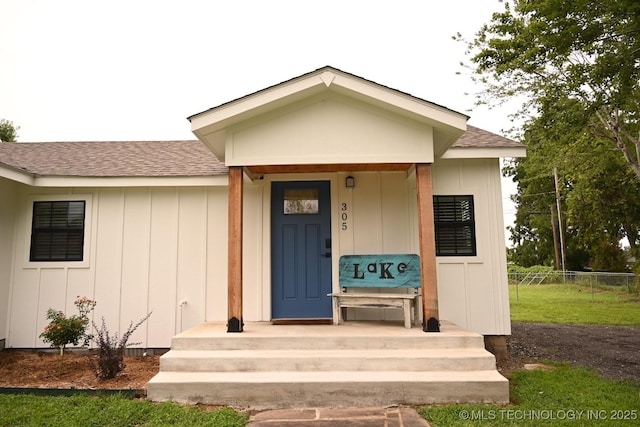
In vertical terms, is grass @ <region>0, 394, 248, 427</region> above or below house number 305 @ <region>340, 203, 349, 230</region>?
below

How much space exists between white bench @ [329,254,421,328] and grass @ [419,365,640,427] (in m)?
1.39

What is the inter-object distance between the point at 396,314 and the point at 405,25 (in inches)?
416

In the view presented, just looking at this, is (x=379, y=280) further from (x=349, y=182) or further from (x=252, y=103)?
(x=252, y=103)

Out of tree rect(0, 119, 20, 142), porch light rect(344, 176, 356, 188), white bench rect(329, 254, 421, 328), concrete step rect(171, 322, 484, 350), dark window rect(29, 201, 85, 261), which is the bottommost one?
concrete step rect(171, 322, 484, 350)

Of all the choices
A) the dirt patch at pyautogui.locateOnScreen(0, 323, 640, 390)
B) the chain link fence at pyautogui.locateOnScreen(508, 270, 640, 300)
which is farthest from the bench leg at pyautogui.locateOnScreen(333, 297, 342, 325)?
the chain link fence at pyautogui.locateOnScreen(508, 270, 640, 300)

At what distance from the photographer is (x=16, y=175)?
5301 millimetres

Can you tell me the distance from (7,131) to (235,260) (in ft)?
72.8

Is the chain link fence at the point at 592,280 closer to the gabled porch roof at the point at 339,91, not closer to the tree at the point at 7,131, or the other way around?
the gabled porch roof at the point at 339,91

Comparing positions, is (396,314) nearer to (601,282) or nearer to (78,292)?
(78,292)

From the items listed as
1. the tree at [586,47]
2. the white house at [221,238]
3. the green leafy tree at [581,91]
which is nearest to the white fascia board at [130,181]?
the white house at [221,238]

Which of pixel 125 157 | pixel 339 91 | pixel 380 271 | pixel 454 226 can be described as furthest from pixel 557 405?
pixel 125 157

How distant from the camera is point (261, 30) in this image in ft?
46.0

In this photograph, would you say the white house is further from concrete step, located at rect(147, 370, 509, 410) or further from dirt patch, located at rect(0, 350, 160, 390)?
concrete step, located at rect(147, 370, 509, 410)

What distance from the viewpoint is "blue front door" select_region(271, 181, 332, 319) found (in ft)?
18.6
